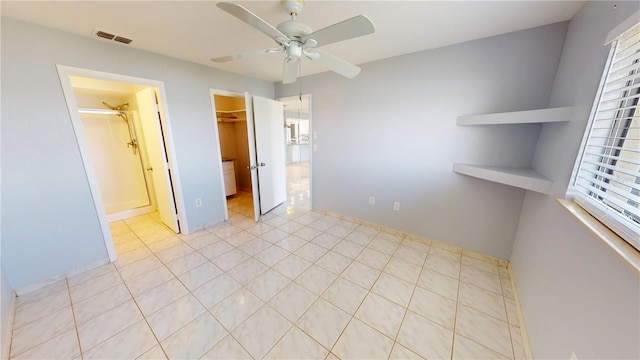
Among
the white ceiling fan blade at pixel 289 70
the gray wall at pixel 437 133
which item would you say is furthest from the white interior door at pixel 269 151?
the white ceiling fan blade at pixel 289 70

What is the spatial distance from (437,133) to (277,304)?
235 cm

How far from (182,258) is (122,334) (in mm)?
898

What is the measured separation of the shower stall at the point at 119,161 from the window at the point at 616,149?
4.41 m

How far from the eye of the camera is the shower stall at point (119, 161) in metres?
3.13

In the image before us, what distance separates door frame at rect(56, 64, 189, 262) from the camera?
1.82 m

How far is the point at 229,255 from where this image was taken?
7.73ft

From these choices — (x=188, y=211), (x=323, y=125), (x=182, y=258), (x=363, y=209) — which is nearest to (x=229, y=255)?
(x=182, y=258)

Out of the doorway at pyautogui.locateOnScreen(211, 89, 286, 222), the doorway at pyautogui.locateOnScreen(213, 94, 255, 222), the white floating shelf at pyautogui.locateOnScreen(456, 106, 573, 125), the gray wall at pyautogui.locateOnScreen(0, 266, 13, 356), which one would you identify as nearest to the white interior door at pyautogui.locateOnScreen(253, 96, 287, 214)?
the doorway at pyautogui.locateOnScreen(211, 89, 286, 222)

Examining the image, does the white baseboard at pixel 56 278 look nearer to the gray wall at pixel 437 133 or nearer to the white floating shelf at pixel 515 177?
the gray wall at pixel 437 133

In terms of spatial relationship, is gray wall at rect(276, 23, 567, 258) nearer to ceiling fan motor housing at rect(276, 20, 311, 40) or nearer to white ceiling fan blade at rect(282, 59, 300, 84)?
white ceiling fan blade at rect(282, 59, 300, 84)

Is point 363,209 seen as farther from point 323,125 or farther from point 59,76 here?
point 59,76

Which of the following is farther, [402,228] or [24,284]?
[402,228]

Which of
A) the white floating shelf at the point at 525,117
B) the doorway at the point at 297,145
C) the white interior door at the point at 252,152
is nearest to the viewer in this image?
the white floating shelf at the point at 525,117

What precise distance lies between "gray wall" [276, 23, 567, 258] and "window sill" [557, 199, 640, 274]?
1.06 m
